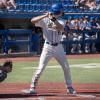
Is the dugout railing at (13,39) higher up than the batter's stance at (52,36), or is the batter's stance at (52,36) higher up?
the batter's stance at (52,36)

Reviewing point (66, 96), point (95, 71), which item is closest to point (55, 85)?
point (66, 96)

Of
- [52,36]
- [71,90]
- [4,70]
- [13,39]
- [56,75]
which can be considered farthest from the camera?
[13,39]

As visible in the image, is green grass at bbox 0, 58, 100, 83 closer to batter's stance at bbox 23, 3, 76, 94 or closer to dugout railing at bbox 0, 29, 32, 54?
batter's stance at bbox 23, 3, 76, 94

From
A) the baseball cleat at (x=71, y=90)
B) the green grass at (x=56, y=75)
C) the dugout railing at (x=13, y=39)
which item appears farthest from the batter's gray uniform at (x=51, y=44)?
the dugout railing at (x=13, y=39)

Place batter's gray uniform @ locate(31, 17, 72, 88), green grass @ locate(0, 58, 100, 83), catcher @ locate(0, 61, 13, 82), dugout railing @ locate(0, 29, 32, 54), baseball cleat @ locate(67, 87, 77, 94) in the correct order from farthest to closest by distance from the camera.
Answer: dugout railing @ locate(0, 29, 32, 54)
green grass @ locate(0, 58, 100, 83)
baseball cleat @ locate(67, 87, 77, 94)
batter's gray uniform @ locate(31, 17, 72, 88)
catcher @ locate(0, 61, 13, 82)

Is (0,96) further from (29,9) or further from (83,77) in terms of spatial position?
(29,9)

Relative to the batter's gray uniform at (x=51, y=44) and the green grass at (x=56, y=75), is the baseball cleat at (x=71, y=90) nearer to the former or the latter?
the batter's gray uniform at (x=51, y=44)

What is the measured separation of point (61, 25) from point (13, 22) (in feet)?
47.2

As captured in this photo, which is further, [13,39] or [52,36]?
[13,39]

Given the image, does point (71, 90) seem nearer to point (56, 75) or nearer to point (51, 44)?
point (51, 44)

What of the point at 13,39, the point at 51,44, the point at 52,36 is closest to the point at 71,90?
the point at 51,44

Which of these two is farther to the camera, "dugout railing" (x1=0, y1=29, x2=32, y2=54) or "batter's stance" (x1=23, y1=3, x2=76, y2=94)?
"dugout railing" (x1=0, y1=29, x2=32, y2=54)

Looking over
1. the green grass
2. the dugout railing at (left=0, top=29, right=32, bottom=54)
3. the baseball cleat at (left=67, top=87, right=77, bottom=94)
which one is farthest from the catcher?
the dugout railing at (left=0, top=29, right=32, bottom=54)

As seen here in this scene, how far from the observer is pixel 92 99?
829 cm
